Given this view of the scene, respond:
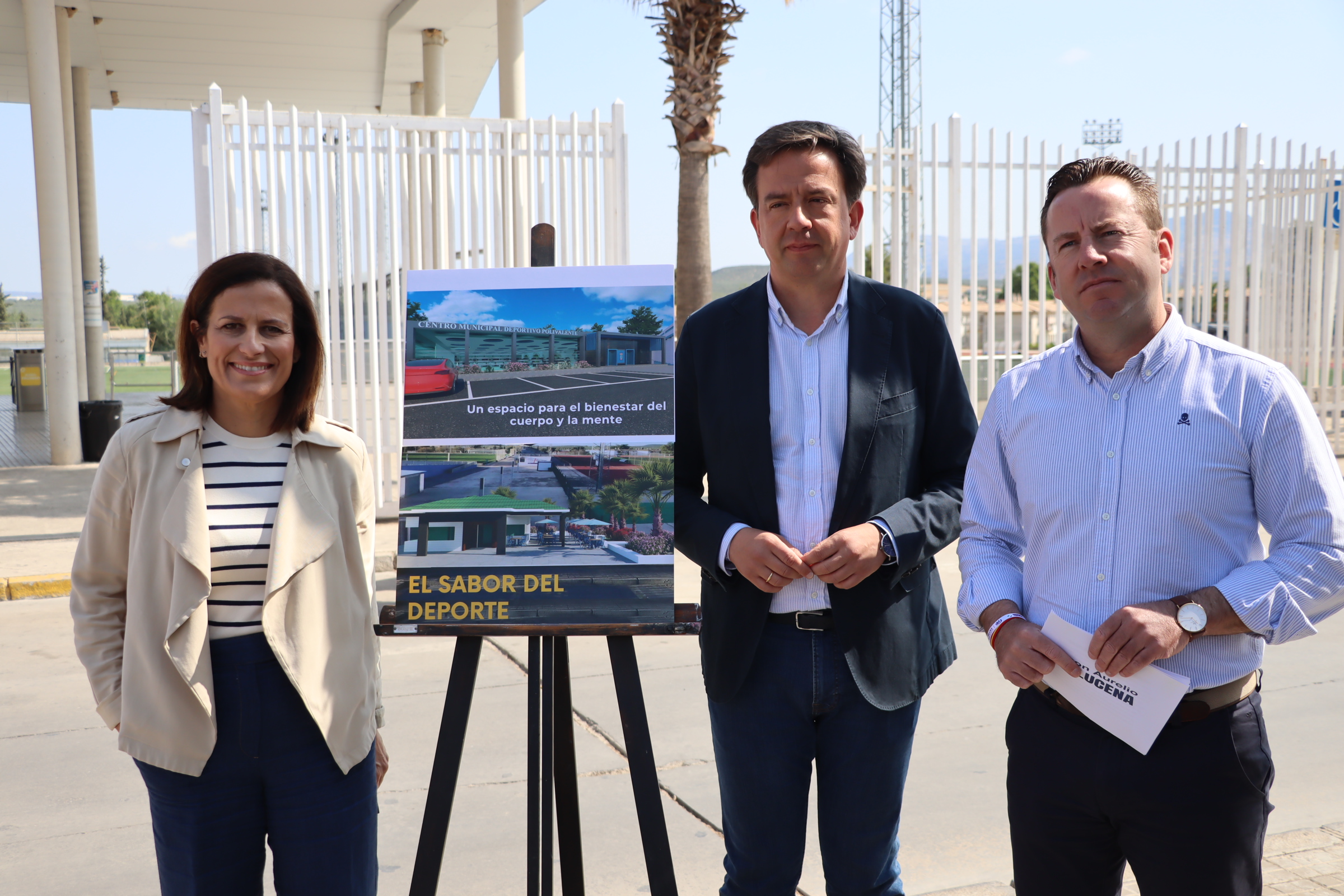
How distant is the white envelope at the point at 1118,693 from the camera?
1.94 meters

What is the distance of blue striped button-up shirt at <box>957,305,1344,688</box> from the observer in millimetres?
1919

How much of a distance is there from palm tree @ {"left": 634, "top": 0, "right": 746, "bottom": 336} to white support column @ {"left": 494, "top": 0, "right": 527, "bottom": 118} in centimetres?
153

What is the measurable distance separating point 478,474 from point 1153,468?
156 cm

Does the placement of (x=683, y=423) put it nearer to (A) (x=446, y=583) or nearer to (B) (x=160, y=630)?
(A) (x=446, y=583)

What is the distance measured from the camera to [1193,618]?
1921 mm

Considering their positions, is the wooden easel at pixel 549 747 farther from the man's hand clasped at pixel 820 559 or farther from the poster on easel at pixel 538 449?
the man's hand clasped at pixel 820 559

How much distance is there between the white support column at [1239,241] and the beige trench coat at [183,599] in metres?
11.5

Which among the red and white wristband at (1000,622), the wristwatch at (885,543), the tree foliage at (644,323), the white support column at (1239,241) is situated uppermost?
the white support column at (1239,241)

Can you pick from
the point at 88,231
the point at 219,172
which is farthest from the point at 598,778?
the point at 88,231

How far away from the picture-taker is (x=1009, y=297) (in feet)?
33.5

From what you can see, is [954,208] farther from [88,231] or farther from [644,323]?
[88,231]

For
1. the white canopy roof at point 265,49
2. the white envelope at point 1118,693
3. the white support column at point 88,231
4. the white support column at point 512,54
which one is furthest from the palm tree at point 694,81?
the white support column at point 88,231

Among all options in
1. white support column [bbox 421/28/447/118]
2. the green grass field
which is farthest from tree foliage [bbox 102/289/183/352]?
white support column [bbox 421/28/447/118]

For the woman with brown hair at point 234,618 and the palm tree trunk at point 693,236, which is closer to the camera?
the woman with brown hair at point 234,618
